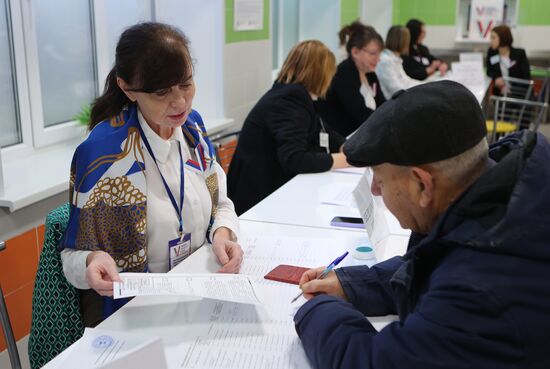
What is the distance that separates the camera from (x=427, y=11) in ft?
30.5

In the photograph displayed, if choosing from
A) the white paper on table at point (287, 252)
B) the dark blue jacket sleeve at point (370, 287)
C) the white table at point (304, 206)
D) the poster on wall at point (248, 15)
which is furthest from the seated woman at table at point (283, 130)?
the dark blue jacket sleeve at point (370, 287)

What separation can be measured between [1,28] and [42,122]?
1.55 ft

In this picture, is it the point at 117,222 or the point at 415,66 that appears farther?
the point at 415,66

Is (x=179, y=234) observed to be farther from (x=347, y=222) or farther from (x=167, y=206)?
(x=347, y=222)

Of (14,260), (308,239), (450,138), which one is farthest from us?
(14,260)

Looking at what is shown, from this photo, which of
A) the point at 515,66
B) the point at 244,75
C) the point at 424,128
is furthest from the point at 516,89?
the point at 424,128

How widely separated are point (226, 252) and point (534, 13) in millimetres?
8209

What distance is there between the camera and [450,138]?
1069 millimetres

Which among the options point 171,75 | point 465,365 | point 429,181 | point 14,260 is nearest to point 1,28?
point 14,260

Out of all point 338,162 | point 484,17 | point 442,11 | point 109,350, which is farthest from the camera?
point 442,11

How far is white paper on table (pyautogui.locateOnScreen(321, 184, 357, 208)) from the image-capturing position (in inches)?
98.0

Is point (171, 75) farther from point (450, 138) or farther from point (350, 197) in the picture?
point (350, 197)

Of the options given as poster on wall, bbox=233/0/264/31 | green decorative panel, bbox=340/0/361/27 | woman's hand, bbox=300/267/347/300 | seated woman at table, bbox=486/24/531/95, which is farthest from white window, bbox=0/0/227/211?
seated woman at table, bbox=486/24/531/95

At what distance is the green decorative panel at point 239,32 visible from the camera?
4.25 m
